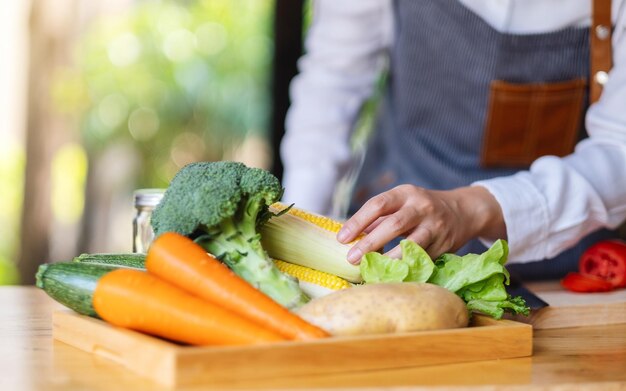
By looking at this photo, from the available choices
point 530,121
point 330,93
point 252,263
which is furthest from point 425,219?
point 330,93

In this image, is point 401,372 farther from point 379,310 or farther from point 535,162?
point 535,162

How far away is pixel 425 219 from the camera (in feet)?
4.89

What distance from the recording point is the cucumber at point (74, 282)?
1212 millimetres

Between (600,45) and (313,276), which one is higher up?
(600,45)

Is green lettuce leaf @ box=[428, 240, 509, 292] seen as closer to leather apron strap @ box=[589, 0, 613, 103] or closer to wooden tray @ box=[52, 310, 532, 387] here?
wooden tray @ box=[52, 310, 532, 387]

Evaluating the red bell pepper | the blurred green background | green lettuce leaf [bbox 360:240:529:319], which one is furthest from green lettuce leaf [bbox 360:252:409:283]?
the blurred green background

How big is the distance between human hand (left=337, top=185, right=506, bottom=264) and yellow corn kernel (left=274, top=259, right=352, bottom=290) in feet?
0.15

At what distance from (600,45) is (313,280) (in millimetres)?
1020

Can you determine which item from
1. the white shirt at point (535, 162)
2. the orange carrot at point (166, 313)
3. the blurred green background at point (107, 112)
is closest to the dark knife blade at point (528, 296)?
the white shirt at point (535, 162)

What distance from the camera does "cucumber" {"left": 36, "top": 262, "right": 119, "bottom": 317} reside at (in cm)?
121

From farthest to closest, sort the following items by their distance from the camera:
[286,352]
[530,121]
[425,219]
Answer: [530,121] → [425,219] → [286,352]

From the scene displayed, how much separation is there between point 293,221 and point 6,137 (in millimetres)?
3244

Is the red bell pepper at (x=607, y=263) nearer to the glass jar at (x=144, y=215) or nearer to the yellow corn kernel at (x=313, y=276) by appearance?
the yellow corn kernel at (x=313, y=276)

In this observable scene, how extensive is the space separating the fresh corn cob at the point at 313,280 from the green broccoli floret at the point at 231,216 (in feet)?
0.17
